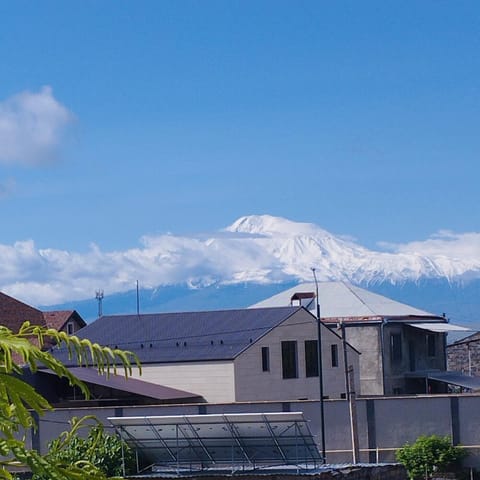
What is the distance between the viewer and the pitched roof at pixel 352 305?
220 ft

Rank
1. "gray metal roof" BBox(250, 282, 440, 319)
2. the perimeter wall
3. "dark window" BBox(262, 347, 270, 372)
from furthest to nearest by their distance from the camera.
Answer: "gray metal roof" BBox(250, 282, 440, 319), "dark window" BBox(262, 347, 270, 372), the perimeter wall

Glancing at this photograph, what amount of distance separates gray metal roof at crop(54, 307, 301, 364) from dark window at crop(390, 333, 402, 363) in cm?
952

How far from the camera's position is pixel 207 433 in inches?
1242

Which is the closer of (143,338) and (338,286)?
(143,338)

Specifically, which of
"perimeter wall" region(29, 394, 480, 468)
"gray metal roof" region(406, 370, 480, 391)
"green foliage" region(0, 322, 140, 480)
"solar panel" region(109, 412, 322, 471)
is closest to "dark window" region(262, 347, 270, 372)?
"gray metal roof" region(406, 370, 480, 391)

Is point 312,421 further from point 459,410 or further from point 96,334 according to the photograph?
point 96,334

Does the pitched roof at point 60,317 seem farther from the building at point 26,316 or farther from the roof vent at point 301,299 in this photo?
the roof vent at point 301,299

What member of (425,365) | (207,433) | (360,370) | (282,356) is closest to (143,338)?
(282,356)

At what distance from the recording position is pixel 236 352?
53.6 meters

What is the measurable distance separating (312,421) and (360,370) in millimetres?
25581

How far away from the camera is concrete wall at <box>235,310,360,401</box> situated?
53.5 metres

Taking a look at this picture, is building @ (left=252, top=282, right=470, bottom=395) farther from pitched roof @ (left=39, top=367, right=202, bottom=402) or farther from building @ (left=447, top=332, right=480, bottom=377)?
pitched roof @ (left=39, top=367, right=202, bottom=402)

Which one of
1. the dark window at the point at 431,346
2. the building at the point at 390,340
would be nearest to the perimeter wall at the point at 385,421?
the building at the point at 390,340

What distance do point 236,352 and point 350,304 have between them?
669 inches
